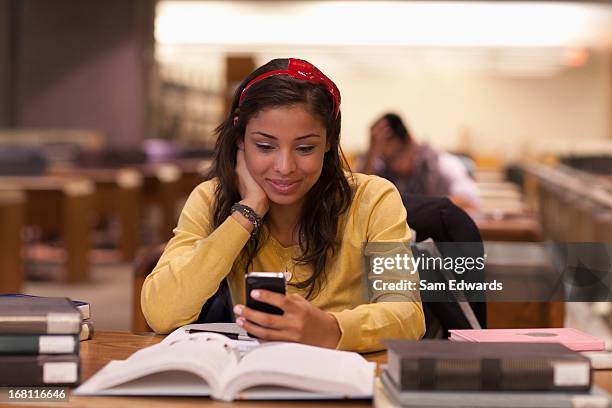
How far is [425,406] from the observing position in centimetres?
129

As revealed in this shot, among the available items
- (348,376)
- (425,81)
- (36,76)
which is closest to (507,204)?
(348,376)

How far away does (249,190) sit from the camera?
6.72ft

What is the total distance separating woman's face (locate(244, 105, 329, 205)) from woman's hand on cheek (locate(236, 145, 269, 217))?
0.07ft

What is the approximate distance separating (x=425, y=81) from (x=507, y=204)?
11.1m

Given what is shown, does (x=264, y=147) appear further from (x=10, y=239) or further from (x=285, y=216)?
(x=10, y=239)

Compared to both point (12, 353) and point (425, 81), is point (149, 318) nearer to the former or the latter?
point (12, 353)

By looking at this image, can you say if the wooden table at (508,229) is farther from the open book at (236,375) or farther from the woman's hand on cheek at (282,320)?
the open book at (236,375)

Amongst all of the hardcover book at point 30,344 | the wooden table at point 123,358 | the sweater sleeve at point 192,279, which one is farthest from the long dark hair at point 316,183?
the hardcover book at point 30,344

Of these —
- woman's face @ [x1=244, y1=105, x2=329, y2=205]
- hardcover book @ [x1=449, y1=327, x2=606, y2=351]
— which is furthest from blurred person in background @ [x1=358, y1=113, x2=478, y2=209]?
hardcover book @ [x1=449, y1=327, x2=606, y2=351]

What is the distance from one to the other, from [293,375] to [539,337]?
544 mm

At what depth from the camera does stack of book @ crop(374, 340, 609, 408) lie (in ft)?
4.27

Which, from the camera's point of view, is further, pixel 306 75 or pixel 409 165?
pixel 409 165

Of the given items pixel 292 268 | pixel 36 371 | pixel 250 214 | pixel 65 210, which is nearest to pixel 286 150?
pixel 250 214

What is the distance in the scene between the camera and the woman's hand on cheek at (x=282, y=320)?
5.20ft
